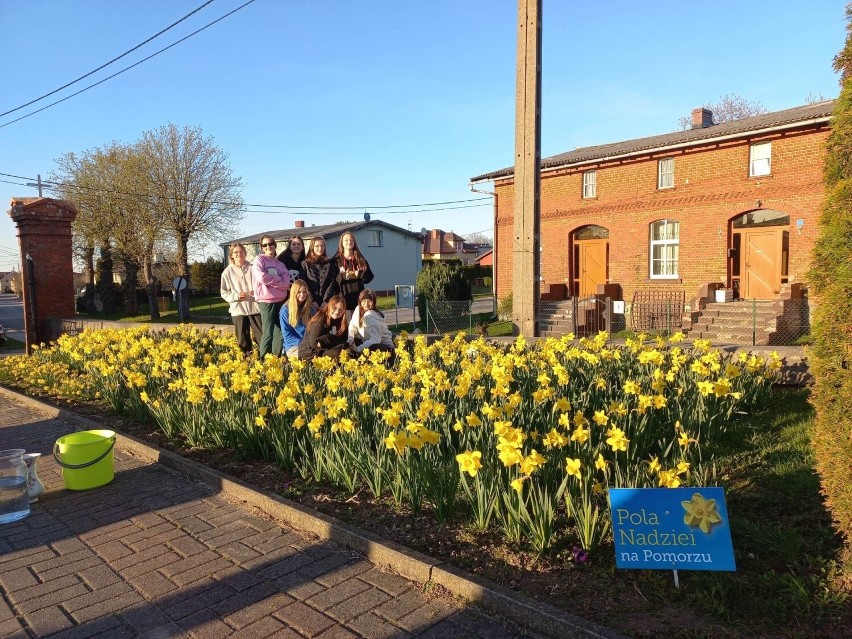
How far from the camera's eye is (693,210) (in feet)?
62.8

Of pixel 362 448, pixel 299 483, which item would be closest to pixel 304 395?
pixel 299 483

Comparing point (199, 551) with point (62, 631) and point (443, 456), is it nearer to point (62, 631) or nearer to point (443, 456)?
point (62, 631)

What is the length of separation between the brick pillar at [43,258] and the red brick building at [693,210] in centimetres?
1453

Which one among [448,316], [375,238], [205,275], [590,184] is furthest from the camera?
[205,275]

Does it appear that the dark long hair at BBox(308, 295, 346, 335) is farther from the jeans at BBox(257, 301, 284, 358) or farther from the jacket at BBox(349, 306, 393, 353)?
the jeans at BBox(257, 301, 284, 358)

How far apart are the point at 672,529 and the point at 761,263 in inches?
687

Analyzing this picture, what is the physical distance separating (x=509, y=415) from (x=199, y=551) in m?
2.17

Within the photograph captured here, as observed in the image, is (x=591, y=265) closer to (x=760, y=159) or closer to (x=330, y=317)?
(x=760, y=159)

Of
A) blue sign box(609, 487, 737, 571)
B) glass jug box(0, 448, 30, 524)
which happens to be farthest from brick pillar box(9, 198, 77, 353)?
blue sign box(609, 487, 737, 571)

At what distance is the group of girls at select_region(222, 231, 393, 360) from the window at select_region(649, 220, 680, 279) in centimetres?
1409

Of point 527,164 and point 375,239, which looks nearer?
point 527,164

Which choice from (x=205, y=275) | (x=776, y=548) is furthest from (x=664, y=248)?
(x=205, y=275)

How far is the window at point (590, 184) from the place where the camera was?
21633 millimetres

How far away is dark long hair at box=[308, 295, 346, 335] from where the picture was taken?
7641 millimetres
